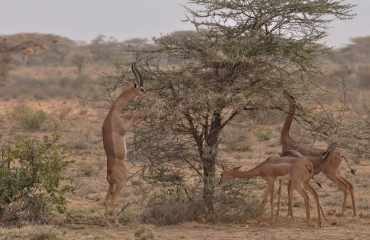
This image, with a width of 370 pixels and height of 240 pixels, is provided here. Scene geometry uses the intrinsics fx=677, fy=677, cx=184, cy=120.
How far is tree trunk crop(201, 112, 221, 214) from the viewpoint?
11.1 metres

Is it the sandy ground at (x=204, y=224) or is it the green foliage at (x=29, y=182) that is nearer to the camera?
the sandy ground at (x=204, y=224)

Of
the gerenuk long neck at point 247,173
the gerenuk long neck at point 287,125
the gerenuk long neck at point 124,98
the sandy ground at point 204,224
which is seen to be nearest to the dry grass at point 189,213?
the sandy ground at point 204,224

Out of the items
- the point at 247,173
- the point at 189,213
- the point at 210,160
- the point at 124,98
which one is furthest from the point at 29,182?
the point at 247,173

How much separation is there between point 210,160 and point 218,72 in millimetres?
1473

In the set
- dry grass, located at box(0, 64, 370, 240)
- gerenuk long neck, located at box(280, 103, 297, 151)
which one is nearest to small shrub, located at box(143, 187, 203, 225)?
dry grass, located at box(0, 64, 370, 240)

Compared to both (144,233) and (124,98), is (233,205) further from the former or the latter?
(124,98)

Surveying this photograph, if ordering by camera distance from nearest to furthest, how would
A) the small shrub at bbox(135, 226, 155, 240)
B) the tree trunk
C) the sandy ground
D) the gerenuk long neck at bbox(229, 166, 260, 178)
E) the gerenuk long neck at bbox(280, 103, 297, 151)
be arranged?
the small shrub at bbox(135, 226, 155, 240) < the sandy ground < the gerenuk long neck at bbox(229, 166, 260, 178) < the tree trunk < the gerenuk long neck at bbox(280, 103, 297, 151)

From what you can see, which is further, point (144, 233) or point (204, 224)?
point (204, 224)

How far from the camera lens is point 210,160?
11.3 meters

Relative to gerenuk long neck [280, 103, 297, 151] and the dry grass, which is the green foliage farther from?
gerenuk long neck [280, 103, 297, 151]

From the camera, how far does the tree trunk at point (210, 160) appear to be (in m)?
11.1

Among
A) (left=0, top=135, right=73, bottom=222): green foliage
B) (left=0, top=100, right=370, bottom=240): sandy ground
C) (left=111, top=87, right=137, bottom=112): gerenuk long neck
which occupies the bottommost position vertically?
(left=0, top=100, right=370, bottom=240): sandy ground

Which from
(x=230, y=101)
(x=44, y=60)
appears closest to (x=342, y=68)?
(x=44, y=60)

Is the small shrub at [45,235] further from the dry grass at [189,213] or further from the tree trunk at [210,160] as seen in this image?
the tree trunk at [210,160]
